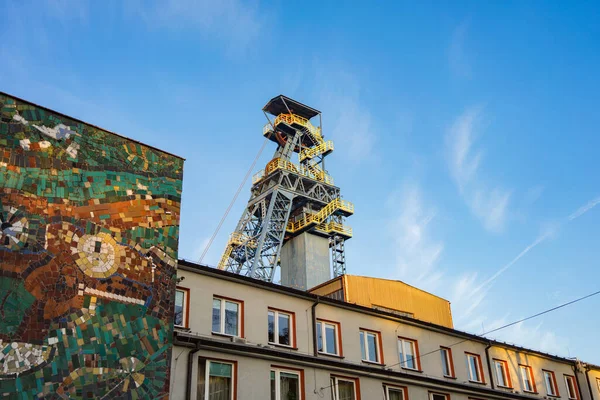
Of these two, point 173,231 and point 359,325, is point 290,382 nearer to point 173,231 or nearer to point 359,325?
point 359,325

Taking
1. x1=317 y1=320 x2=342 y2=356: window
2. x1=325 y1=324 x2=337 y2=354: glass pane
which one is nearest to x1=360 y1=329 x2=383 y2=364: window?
x1=317 y1=320 x2=342 y2=356: window

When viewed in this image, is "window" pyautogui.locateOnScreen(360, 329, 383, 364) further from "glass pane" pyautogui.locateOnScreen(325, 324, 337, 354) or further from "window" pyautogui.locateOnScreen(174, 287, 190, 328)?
"window" pyautogui.locateOnScreen(174, 287, 190, 328)

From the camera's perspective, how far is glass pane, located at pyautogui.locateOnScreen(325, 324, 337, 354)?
90.7ft

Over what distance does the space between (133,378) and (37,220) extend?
568 centimetres

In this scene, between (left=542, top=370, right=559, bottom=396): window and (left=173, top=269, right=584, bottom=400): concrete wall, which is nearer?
(left=173, top=269, right=584, bottom=400): concrete wall

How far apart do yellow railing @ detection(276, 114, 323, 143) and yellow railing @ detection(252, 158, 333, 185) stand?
3619 mm

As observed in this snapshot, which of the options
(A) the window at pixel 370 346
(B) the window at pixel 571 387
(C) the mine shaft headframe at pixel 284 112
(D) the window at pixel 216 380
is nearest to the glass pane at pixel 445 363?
(A) the window at pixel 370 346

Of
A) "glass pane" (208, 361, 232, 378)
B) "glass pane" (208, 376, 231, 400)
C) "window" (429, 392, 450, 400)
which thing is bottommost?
"glass pane" (208, 376, 231, 400)

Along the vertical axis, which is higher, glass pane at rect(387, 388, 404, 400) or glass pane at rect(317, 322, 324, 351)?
glass pane at rect(317, 322, 324, 351)

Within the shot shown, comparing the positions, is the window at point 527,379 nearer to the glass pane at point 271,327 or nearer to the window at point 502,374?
the window at point 502,374

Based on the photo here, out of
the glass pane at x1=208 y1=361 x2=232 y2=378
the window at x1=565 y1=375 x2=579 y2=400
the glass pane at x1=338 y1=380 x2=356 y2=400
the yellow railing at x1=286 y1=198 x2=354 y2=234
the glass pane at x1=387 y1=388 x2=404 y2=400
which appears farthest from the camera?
the yellow railing at x1=286 y1=198 x2=354 y2=234

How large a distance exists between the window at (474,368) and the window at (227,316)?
46.6ft

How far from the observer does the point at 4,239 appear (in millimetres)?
18703

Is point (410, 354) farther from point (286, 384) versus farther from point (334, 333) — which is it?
point (286, 384)
